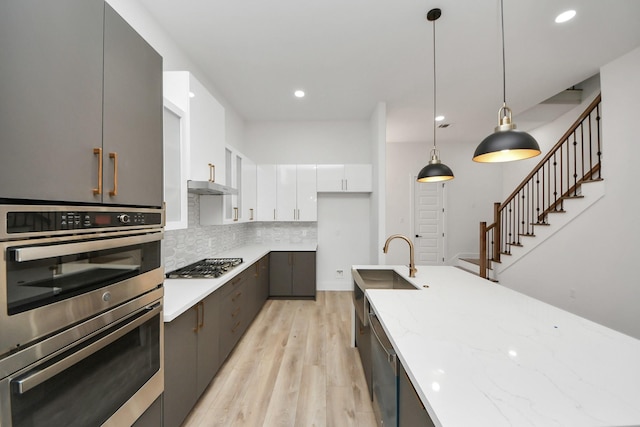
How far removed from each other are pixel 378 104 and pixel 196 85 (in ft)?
8.62

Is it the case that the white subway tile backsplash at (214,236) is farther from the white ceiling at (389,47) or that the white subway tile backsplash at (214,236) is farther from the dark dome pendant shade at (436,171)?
the dark dome pendant shade at (436,171)

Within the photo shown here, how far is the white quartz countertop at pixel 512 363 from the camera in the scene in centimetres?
Answer: 65

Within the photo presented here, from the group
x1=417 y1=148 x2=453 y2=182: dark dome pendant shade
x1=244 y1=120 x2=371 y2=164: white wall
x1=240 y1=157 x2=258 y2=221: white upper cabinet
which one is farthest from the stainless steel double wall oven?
x1=244 y1=120 x2=371 y2=164: white wall

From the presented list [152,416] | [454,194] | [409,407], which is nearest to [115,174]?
[152,416]

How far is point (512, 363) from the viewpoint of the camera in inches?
34.5

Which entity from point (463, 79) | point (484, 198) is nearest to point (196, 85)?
point (463, 79)

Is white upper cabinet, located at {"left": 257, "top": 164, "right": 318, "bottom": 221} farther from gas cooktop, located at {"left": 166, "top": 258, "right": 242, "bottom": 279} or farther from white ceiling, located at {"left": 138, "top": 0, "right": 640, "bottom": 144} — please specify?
gas cooktop, located at {"left": 166, "top": 258, "right": 242, "bottom": 279}

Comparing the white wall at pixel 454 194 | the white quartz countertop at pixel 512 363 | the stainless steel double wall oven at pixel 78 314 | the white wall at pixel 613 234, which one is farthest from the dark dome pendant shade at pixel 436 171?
the white wall at pixel 454 194

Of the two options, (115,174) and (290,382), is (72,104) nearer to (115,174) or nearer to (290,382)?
(115,174)

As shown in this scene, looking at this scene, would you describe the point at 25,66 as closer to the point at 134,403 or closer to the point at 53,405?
the point at 53,405

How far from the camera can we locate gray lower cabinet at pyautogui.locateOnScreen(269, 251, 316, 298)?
409 centimetres

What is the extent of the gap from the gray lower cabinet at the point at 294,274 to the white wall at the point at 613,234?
3.47m

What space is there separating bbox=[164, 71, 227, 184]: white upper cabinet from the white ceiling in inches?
24.5

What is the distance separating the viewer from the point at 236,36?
7.57 ft
